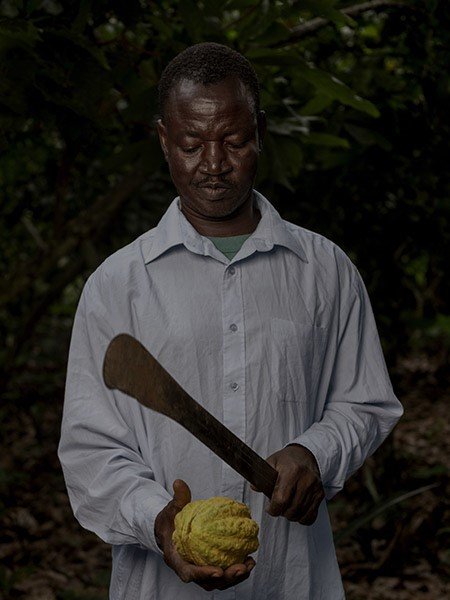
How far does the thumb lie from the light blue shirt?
101 millimetres

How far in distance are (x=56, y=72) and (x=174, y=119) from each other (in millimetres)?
560

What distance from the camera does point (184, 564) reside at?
1.37m

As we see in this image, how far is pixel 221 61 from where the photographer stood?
160 cm

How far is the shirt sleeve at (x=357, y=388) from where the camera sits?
1.66 meters

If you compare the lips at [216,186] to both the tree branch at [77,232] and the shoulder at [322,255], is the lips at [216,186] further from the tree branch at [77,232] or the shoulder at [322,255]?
the tree branch at [77,232]

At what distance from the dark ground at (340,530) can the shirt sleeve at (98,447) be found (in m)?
1.90

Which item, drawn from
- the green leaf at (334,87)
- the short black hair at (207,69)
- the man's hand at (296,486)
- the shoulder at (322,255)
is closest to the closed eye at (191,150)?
the short black hair at (207,69)

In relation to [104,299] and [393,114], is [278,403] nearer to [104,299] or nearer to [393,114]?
[104,299]

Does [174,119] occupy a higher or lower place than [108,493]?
higher

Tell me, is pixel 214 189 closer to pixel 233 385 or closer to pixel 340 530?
pixel 233 385

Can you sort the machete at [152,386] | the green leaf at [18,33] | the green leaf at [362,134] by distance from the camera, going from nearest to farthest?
the machete at [152,386], the green leaf at [18,33], the green leaf at [362,134]

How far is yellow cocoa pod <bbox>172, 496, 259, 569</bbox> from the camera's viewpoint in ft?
4.46

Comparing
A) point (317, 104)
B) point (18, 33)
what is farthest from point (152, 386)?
point (317, 104)

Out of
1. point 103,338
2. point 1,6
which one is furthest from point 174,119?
point 1,6
